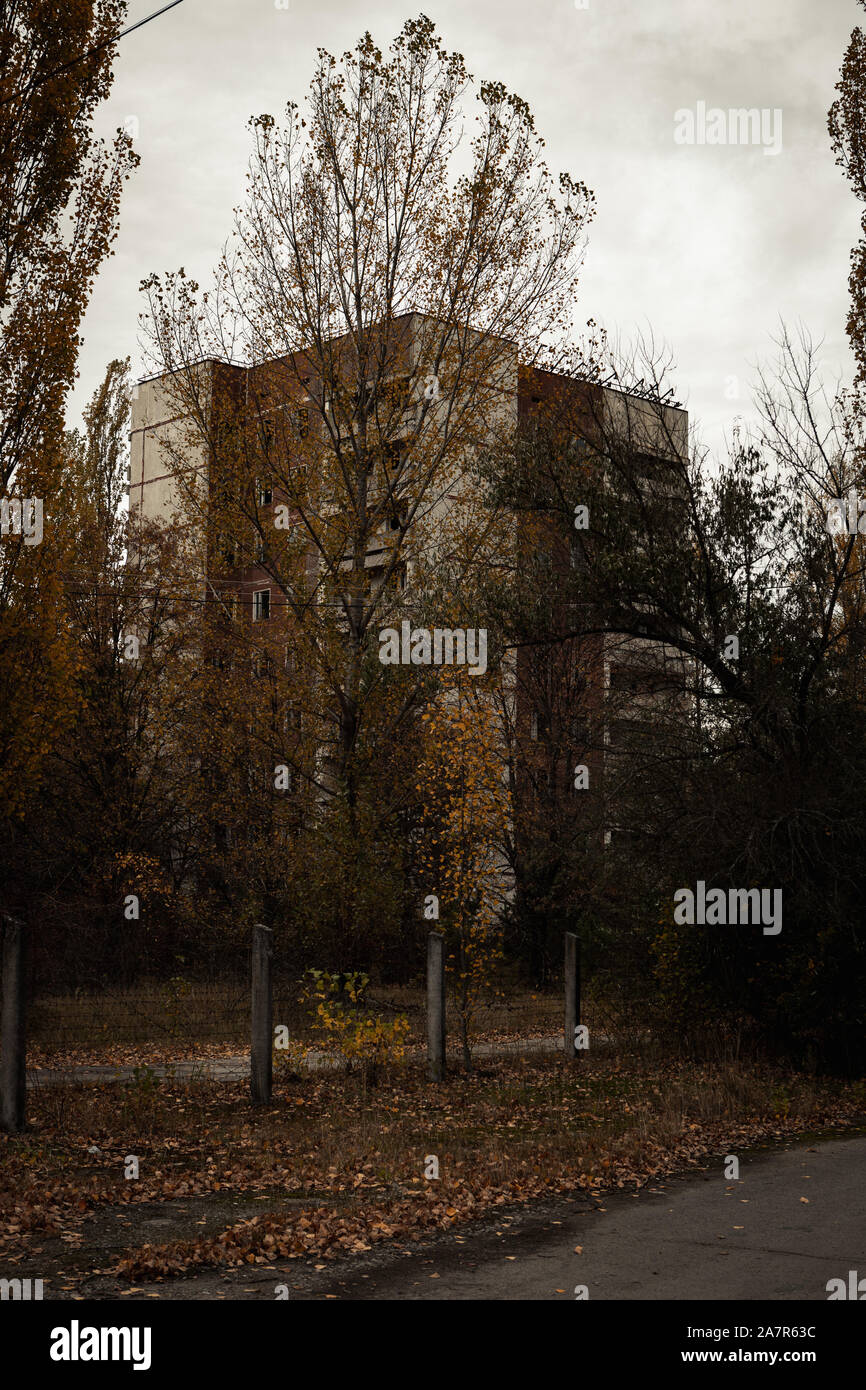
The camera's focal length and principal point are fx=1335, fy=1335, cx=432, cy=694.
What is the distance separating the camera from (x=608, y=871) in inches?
654

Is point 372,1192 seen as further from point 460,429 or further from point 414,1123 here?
point 460,429

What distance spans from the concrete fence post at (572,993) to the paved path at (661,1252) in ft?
24.5

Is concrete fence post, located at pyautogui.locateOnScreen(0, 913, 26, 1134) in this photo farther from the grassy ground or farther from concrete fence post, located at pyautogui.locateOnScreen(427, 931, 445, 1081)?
concrete fence post, located at pyautogui.locateOnScreen(427, 931, 445, 1081)

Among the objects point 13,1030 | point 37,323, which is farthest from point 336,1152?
point 37,323

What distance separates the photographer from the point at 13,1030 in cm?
1119

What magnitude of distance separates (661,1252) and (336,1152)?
12.1 feet

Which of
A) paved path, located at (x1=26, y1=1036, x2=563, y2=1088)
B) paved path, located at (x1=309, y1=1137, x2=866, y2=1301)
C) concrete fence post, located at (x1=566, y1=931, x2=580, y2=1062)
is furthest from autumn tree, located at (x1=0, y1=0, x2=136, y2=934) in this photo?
paved path, located at (x1=309, y1=1137, x2=866, y2=1301)

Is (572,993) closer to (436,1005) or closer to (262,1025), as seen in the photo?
(436,1005)

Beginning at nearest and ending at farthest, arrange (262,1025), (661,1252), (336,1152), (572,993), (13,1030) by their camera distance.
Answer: (661,1252) < (336,1152) < (13,1030) < (262,1025) < (572,993)

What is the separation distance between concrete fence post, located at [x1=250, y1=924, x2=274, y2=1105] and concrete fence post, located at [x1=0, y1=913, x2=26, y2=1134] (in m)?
2.71

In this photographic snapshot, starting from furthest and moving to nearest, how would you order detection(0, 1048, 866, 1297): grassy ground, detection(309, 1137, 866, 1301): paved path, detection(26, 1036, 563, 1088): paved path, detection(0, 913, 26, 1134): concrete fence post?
detection(26, 1036, 563, 1088): paved path → detection(0, 913, 26, 1134): concrete fence post → detection(0, 1048, 866, 1297): grassy ground → detection(309, 1137, 866, 1301): paved path

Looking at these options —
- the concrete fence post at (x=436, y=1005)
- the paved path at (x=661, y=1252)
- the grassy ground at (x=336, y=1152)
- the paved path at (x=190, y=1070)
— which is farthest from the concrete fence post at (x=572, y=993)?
the paved path at (x=661, y=1252)

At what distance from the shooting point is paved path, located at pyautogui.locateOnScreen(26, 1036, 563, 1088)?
14.7 metres
